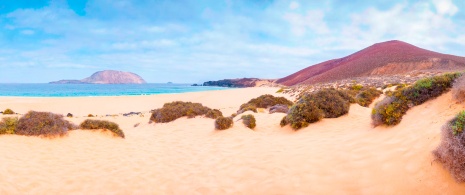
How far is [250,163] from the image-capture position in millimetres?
7215

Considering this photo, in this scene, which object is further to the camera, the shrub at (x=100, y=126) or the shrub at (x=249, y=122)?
the shrub at (x=249, y=122)

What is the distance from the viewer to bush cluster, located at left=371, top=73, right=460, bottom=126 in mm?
6879

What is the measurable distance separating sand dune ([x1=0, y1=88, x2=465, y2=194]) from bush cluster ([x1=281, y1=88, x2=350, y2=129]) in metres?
0.39

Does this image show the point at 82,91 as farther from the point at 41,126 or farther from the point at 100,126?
the point at 41,126

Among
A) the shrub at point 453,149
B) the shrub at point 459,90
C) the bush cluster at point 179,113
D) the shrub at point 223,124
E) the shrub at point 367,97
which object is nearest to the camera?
the shrub at point 453,149

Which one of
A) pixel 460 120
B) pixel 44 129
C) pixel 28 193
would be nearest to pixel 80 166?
pixel 28 193

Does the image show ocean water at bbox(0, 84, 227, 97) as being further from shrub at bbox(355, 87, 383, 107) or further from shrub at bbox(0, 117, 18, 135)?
shrub at bbox(355, 87, 383, 107)

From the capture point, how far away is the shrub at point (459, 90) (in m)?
5.89

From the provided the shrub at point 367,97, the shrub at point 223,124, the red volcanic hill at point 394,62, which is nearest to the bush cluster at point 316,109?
the shrub at point 223,124

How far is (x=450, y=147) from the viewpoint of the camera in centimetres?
405

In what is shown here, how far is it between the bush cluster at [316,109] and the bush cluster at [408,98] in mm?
3284

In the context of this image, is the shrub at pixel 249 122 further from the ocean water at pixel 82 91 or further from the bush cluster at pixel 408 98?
the ocean water at pixel 82 91

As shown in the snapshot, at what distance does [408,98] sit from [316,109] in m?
3.95

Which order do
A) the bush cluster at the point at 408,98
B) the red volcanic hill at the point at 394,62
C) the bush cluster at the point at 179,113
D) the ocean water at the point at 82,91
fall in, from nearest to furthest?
the bush cluster at the point at 408,98
the bush cluster at the point at 179,113
the red volcanic hill at the point at 394,62
the ocean water at the point at 82,91
